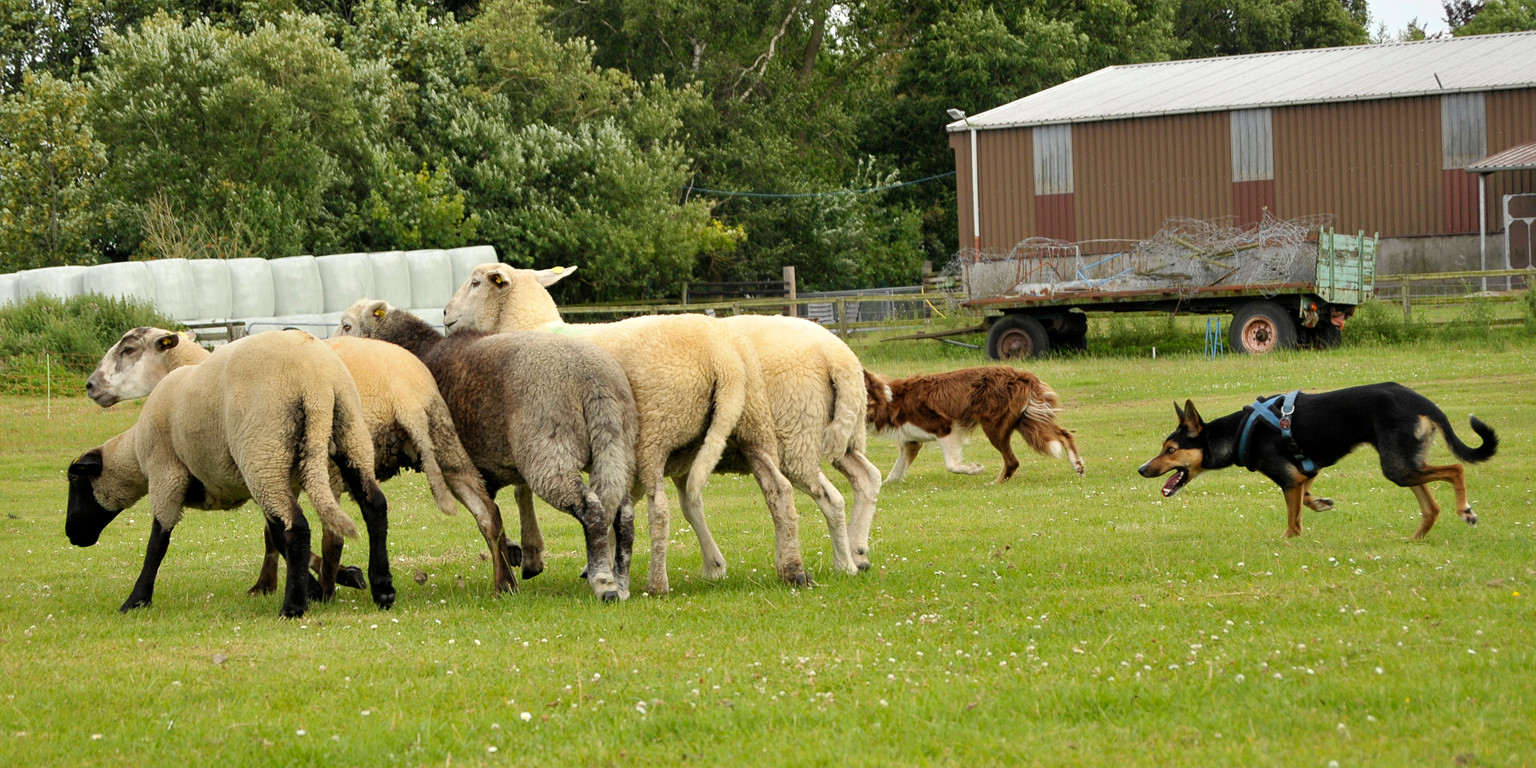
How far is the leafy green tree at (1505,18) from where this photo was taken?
2180 inches

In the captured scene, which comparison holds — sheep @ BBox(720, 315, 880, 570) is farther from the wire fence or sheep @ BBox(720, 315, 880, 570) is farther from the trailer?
the trailer

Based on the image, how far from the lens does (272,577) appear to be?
9.01 metres

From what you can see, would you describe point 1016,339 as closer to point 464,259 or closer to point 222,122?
point 464,259

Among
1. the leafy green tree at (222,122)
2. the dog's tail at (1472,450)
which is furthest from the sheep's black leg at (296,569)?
the leafy green tree at (222,122)

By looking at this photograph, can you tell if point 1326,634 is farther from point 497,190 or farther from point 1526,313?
point 497,190

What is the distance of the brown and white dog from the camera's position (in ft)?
46.9

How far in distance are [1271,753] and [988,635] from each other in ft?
6.66

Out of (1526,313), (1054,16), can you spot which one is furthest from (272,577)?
(1054,16)

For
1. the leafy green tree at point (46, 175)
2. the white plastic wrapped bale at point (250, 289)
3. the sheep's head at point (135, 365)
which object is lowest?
the sheep's head at point (135, 365)

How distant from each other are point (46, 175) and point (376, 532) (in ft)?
108

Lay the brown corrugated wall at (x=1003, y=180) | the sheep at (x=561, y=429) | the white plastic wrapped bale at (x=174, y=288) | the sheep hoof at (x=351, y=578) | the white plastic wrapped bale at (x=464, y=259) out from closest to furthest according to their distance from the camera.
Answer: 1. the sheep at (x=561, y=429)
2. the sheep hoof at (x=351, y=578)
3. the white plastic wrapped bale at (x=174, y=288)
4. the white plastic wrapped bale at (x=464, y=259)
5. the brown corrugated wall at (x=1003, y=180)

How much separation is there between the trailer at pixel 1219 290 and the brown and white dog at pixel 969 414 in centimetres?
1262

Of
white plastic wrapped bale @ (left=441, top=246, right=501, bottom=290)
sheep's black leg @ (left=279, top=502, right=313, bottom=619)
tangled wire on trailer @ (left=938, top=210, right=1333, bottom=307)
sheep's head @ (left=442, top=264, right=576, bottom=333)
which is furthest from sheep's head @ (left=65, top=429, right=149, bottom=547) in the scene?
white plastic wrapped bale @ (left=441, top=246, right=501, bottom=290)

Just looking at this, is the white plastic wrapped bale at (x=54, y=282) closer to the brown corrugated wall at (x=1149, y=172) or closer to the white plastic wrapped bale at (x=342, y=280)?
the white plastic wrapped bale at (x=342, y=280)
